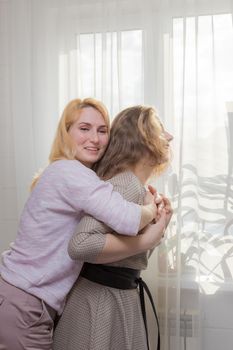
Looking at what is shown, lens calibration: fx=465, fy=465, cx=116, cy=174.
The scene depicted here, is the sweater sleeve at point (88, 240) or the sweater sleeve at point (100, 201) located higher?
the sweater sleeve at point (100, 201)

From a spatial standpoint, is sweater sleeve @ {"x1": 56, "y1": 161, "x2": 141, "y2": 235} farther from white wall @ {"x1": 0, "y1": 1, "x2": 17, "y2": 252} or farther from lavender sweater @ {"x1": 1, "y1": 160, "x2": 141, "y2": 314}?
white wall @ {"x1": 0, "y1": 1, "x2": 17, "y2": 252}

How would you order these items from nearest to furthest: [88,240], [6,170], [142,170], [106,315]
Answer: [88,240], [106,315], [142,170], [6,170]

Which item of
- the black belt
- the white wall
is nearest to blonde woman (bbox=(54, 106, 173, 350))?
the black belt

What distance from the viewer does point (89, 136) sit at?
4.64 ft

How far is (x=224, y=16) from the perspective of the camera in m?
1.83

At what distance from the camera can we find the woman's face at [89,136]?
1.41 meters

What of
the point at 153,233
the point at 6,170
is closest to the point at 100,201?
the point at 153,233

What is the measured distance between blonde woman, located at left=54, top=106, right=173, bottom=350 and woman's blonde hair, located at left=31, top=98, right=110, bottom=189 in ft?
0.32

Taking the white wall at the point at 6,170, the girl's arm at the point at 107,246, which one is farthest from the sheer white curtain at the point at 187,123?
the girl's arm at the point at 107,246

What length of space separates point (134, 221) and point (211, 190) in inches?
29.1

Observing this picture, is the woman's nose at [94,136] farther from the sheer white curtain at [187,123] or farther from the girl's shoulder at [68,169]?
the sheer white curtain at [187,123]

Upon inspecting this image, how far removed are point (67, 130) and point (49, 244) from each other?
37cm

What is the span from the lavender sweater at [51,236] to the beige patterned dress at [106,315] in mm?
42

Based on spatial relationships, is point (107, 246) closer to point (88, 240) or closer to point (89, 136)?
point (88, 240)
